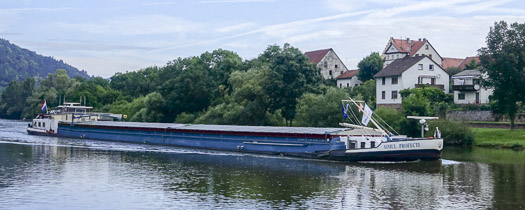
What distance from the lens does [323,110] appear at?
67.4 metres

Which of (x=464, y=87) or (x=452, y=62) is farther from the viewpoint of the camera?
(x=452, y=62)

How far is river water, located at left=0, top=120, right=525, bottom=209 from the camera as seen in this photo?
94.9 ft

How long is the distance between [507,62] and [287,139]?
2959cm

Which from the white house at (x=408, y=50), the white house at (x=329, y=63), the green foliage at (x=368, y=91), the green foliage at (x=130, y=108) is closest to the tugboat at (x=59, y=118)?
the green foliage at (x=130, y=108)

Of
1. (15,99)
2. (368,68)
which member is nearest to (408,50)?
(368,68)

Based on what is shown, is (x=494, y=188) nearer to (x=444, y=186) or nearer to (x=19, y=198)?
(x=444, y=186)

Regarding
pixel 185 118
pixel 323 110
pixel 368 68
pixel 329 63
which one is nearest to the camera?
pixel 323 110

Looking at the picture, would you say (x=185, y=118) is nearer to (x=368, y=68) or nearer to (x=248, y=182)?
(x=368, y=68)

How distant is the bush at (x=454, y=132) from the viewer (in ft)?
212

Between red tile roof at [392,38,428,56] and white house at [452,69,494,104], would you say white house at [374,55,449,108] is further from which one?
red tile roof at [392,38,428,56]

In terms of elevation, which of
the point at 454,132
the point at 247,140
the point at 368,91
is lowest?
the point at 247,140

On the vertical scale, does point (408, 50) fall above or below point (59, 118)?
above

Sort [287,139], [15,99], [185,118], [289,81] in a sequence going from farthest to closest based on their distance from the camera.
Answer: [15,99] → [185,118] → [289,81] → [287,139]

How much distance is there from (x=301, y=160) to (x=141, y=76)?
10413 centimetres
